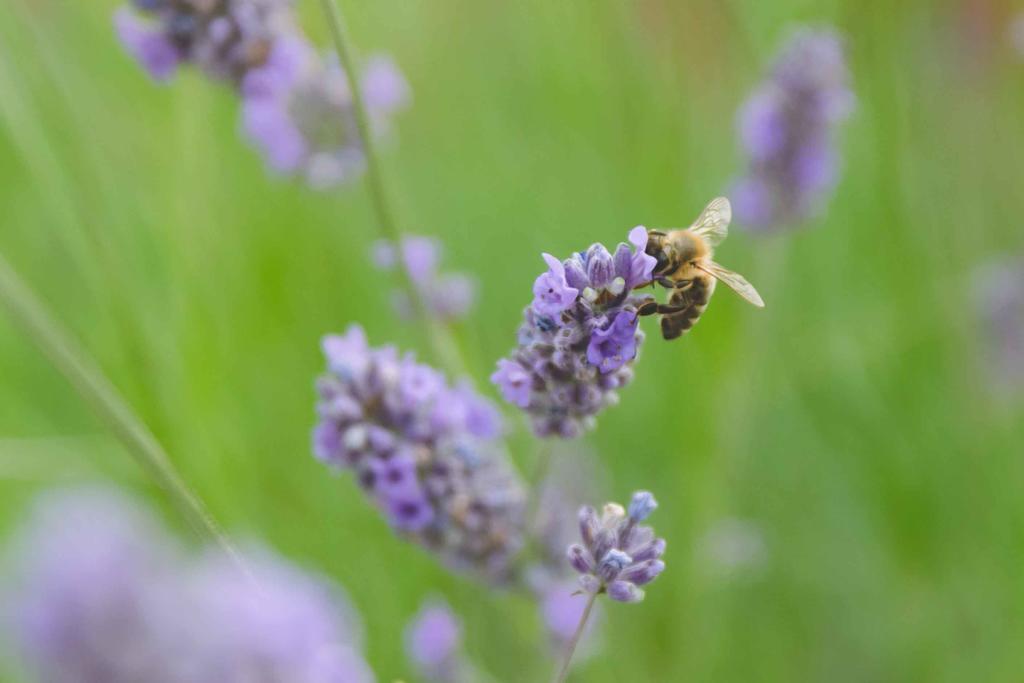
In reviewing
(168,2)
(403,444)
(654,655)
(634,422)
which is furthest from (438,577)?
(168,2)

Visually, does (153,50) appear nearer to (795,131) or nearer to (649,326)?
(795,131)

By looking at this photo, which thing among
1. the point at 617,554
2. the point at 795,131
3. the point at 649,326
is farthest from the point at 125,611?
the point at 649,326

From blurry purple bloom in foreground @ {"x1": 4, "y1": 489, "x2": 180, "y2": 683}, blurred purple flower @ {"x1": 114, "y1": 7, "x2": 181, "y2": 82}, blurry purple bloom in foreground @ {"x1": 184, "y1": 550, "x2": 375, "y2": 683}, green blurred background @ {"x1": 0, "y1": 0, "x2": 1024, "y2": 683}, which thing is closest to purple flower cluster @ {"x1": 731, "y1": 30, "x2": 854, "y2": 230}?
green blurred background @ {"x1": 0, "y1": 0, "x2": 1024, "y2": 683}

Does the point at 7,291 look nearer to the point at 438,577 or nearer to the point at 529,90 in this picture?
the point at 438,577

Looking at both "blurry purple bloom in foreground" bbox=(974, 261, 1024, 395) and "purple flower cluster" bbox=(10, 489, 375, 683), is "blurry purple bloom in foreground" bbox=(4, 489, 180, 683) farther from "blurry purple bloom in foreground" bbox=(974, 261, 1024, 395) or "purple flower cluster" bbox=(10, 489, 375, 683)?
"blurry purple bloom in foreground" bbox=(974, 261, 1024, 395)

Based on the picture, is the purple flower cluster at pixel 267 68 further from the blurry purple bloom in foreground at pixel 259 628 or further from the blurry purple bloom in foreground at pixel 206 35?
the blurry purple bloom in foreground at pixel 259 628

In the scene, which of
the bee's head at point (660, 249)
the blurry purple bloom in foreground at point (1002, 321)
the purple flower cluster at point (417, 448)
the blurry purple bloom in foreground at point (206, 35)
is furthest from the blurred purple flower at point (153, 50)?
the blurry purple bloom in foreground at point (1002, 321)
